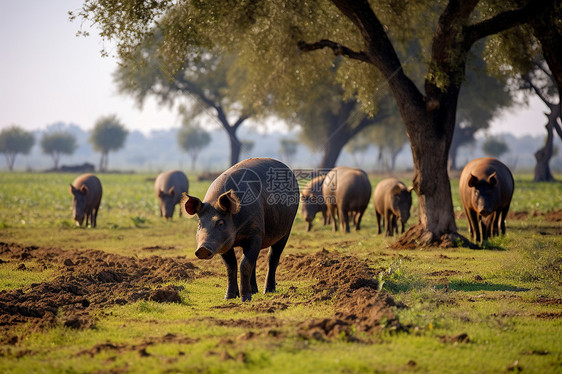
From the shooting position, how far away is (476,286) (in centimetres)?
959

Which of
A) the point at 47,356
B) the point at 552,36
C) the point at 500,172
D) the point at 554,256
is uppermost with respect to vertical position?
the point at 552,36

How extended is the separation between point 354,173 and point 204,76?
112ft

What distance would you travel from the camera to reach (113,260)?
42.2 ft

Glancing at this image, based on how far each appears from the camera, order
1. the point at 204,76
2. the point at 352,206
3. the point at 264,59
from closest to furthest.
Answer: the point at 264,59, the point at 352,206, the point at 204,76

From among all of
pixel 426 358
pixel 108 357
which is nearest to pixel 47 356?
pixel 108 357

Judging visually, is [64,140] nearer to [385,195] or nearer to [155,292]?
[385,195]

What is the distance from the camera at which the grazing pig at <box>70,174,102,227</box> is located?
20688 mm

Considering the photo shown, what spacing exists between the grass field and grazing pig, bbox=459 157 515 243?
963mm

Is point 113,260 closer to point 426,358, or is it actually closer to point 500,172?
point 426,358

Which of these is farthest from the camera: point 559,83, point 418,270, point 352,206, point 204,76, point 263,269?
point 204,76

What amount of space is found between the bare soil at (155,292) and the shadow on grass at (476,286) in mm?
1423

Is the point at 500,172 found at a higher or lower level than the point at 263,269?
higher

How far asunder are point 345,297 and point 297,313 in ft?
2.84

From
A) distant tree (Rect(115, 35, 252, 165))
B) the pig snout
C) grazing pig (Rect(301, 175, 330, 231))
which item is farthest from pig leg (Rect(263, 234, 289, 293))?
distant tree (Rect(115, 35, 252, 165))
